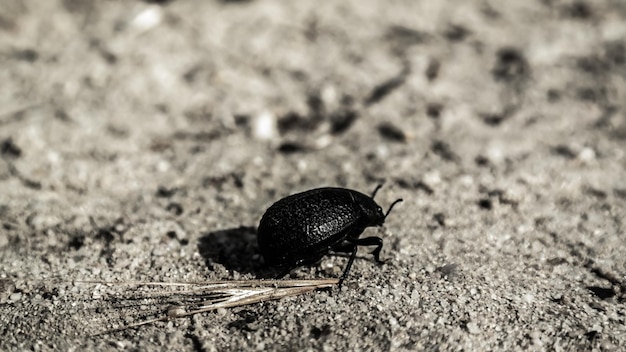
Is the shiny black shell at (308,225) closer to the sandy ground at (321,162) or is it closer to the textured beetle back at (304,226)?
the textured beetle back at (304,226)

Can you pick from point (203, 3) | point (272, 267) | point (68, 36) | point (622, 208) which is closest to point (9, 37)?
point (68, 36)

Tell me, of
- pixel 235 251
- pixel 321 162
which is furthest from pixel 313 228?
pixel 321 162

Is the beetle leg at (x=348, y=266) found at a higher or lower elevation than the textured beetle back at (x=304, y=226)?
lower

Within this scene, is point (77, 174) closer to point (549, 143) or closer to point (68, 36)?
point (68, 36)

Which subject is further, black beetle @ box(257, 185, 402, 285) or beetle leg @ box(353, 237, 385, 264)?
beetle leg @ box(353, 237, 385, 264)

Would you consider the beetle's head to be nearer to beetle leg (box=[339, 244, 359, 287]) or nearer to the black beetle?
the black beetle

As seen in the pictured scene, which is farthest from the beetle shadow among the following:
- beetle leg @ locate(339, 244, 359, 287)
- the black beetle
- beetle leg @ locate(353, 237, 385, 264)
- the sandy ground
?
beetle leg @ locate(353, 237, 385, 264)

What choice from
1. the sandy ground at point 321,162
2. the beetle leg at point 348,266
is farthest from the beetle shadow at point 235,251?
the beetle leg at point 348,266

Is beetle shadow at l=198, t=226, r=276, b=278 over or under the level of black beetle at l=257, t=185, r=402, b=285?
under
